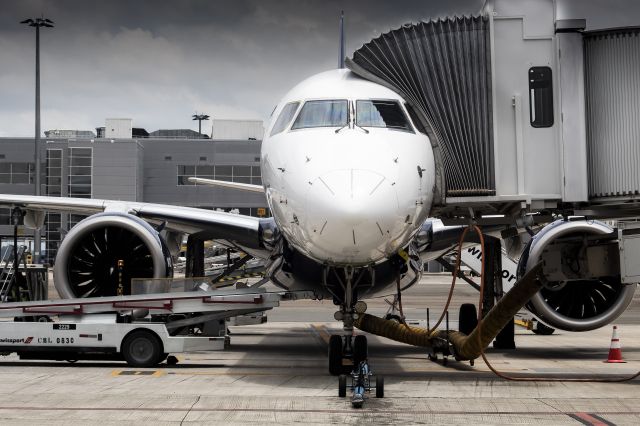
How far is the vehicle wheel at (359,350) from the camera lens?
11531 mm

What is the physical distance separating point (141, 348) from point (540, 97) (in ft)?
23.3

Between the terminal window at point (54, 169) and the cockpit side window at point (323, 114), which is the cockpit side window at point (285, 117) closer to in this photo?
the cockpit side window at point (323, 114)

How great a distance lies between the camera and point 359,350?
11.6m

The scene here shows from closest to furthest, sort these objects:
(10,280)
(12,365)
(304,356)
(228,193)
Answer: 1. (12,365)
2. (304,356)
3. (10,280)
4. (228,193)

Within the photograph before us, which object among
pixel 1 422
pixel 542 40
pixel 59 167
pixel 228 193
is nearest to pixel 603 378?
pixel 542 40

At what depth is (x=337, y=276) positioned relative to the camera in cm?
1280

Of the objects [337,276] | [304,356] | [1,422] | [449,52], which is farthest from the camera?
[304,356]

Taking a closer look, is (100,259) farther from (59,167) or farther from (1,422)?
(59,167)

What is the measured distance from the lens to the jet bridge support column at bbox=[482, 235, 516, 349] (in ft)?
54.5

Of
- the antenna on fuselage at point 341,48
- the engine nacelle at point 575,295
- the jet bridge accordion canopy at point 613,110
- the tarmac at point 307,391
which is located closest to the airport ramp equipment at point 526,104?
the jet bridge accordion canopy at point 613,110

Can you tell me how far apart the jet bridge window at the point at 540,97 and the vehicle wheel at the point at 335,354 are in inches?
148

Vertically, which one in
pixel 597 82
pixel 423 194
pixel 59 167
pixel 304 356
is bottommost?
pixel 304 356

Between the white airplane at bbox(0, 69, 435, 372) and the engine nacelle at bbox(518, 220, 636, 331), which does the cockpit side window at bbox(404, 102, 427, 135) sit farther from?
the engine nacelle at bbox(518, 220, 636, 331)

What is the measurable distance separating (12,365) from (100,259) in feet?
9.52
